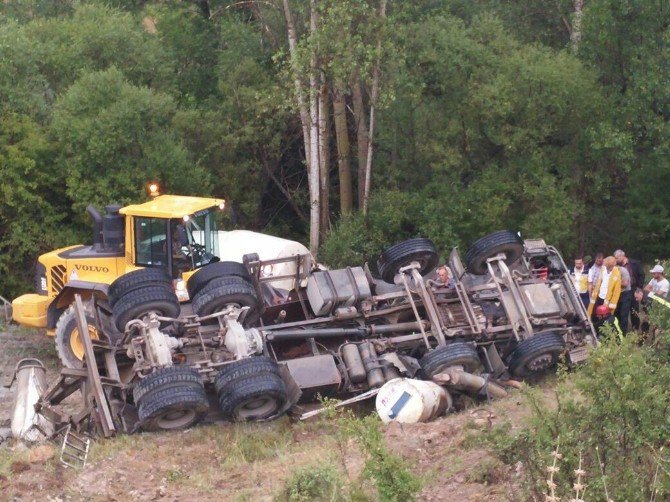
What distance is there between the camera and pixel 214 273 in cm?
1354

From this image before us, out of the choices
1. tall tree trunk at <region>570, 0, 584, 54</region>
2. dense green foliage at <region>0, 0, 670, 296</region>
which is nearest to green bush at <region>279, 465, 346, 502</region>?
dense green foliage at <region>0, 0, 670, 296</region>

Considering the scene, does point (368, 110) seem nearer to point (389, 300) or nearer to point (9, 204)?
point (9, 204)

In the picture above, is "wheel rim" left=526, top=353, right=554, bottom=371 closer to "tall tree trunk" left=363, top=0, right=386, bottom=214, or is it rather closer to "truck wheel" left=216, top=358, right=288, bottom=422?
"truck wheel" left=216, top=358, right=288, bottom=422

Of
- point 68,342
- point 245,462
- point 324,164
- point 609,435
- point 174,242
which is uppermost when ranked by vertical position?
point 324,164

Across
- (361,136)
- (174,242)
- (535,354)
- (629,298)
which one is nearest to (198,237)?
(174,242)

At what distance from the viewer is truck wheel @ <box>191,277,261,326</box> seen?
43.3ft

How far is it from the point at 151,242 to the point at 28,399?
3077 mm

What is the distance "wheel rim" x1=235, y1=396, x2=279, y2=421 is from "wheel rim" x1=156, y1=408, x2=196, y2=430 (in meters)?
0.52

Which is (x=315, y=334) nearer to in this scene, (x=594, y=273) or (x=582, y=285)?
(x=582, y=285)

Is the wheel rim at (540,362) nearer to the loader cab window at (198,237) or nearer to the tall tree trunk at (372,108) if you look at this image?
the loader cab window at (198,237)

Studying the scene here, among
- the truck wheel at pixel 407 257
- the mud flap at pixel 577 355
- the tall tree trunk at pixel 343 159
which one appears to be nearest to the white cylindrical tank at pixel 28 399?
the truck wheel at pixel 407 257

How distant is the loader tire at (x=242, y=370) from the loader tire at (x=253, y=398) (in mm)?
33

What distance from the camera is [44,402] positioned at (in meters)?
12.5

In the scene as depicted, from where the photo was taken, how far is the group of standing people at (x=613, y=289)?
1477 cm
